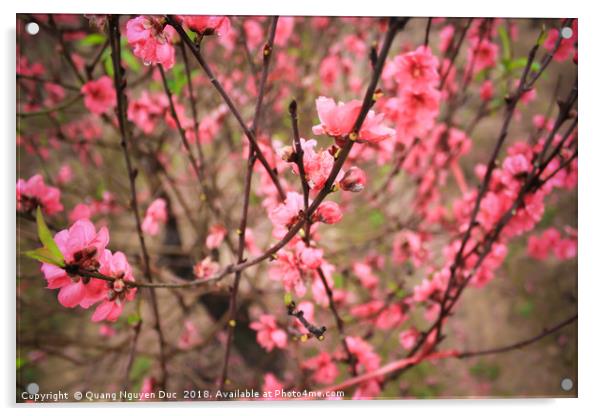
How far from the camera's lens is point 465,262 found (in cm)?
99

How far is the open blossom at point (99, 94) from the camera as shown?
100 centimetres

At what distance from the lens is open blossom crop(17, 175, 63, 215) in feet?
2.91

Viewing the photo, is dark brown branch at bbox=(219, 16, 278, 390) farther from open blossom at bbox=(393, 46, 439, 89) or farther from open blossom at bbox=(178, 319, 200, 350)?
open blossom at bbox=(178, 319, 200, 350)

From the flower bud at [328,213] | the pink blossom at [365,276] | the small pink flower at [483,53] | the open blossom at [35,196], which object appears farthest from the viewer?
the pink blossom at [365,276]

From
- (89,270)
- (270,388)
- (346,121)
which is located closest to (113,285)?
(89,270)

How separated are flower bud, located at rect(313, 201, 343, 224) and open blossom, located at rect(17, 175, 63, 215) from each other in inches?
23.0

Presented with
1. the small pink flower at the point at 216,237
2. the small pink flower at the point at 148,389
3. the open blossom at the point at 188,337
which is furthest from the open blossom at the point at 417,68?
the open blossom at the point at 188,337

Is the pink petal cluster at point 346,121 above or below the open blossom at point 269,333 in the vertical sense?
above

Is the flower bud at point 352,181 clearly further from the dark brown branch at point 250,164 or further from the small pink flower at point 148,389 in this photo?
the small pink flower at point 148,389

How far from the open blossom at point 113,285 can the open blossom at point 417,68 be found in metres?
0.56

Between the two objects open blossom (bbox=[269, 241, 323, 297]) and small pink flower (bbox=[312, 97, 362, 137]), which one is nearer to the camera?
small pink flower (bbox=[312, 97, 362, 137])

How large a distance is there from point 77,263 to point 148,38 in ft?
1.02

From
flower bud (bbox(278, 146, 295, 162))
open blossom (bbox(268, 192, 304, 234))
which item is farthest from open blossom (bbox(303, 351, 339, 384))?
flower bud (bbox(278, 146, 295, 162))
